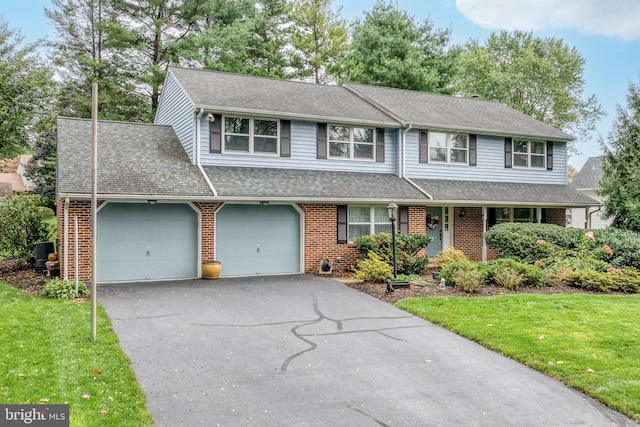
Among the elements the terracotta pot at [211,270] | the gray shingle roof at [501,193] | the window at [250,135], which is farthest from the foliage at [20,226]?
the gray shingle roof at [501,193]

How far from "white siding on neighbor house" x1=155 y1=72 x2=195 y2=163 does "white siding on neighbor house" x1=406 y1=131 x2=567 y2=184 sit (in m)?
7.26

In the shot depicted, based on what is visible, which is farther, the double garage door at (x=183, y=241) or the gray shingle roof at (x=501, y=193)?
the gray shingle roof at (x=501, y=193)

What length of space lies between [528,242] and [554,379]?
836 centimetres

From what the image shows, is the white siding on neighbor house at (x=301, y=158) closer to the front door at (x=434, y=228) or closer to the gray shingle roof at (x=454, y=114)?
the gray shingle roof at (x=454, y=114)

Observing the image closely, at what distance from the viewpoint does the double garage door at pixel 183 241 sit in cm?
1207

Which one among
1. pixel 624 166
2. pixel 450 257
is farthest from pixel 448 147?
pixel 624 166

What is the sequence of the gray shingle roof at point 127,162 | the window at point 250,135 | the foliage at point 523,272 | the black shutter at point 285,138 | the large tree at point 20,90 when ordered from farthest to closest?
the large tree at point 20,90
the black shutter at point 285,138
the window at point 250,135
the foliage at point 523,272
the gray shingle roof at point 127,162

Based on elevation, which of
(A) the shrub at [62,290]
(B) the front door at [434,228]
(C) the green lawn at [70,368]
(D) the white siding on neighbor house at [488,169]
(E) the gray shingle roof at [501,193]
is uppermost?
(D) the white siding on neighbor house at [488,169]

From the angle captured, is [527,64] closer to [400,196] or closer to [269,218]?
[400,196]

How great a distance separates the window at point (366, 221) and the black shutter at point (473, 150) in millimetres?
4676

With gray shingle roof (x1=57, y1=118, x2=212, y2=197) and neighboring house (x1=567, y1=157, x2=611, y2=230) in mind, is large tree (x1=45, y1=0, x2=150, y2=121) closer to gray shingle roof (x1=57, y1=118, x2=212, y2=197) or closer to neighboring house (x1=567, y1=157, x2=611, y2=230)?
gray shingle roof (x1=57, y1=118, x2=212, y2=197)

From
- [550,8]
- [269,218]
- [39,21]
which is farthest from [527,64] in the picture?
[39,21]

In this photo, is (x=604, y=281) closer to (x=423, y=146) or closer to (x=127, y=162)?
(x=423, y=146)

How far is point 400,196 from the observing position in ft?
48.0
